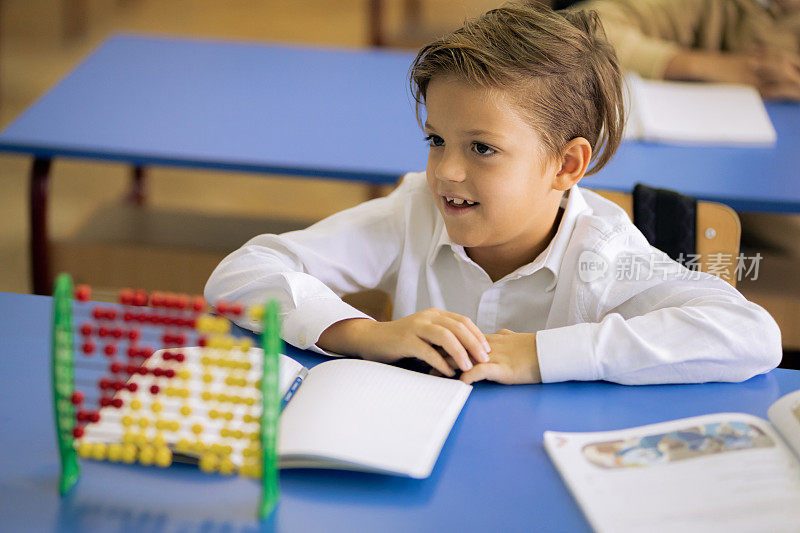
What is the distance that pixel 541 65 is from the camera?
1.35 meters

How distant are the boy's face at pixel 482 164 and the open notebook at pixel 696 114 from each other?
33.7 inches

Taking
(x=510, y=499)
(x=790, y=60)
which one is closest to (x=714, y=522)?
(x=510, y=499)

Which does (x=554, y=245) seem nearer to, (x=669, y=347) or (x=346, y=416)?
(x=669, y=347)

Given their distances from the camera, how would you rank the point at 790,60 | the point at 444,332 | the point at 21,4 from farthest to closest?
the point at 21,4 → the point at 790,60 → the point at 444,332

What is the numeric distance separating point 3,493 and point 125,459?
0.13 metres

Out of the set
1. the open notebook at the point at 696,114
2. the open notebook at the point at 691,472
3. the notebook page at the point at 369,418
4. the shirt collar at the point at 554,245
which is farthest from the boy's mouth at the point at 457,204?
the open notebook at the point at 696,114

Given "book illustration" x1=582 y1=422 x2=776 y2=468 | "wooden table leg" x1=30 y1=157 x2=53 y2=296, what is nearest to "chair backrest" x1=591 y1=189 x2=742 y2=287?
"book illustration" x1=582 y1=422 x2=776 y2=468

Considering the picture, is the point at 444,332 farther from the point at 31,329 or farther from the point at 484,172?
the point at 31,329

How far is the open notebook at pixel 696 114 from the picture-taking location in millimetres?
2227

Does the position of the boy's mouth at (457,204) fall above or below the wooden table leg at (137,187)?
above

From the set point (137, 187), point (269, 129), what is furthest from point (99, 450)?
point (137, 187)

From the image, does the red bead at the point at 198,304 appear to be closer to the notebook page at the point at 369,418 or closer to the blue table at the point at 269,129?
the notebook page at the point at 369,418

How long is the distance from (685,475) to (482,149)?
0.56 metres

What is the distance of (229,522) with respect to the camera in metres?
0.96
